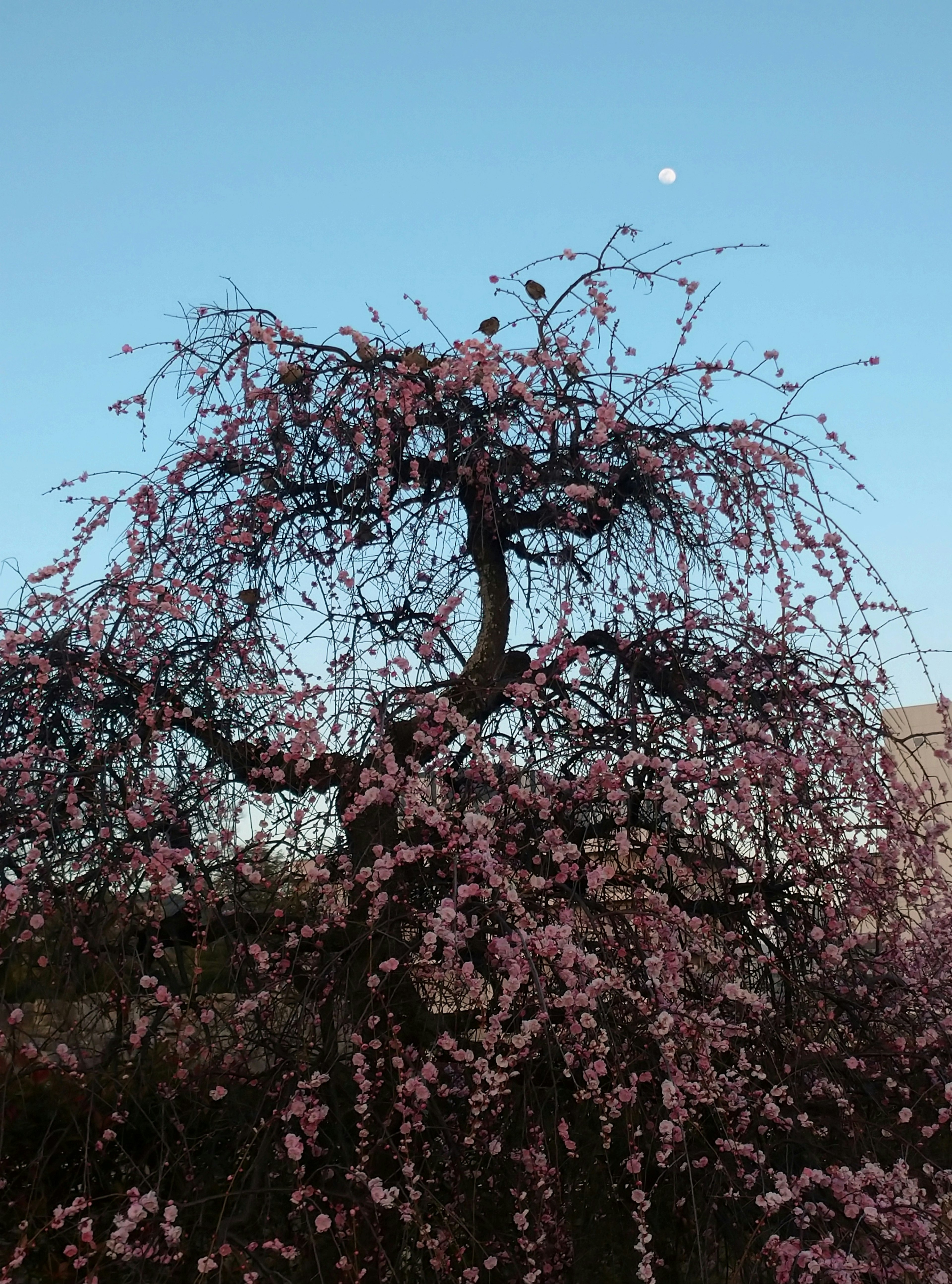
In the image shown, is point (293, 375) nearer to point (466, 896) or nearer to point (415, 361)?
point (415, 361)

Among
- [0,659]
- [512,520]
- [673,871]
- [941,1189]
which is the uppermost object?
[512,520]

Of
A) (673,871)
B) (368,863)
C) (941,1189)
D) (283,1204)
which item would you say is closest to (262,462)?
(368,863)

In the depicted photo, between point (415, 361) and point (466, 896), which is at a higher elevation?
point (415, 361)

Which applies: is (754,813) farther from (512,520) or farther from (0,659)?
(0,659)

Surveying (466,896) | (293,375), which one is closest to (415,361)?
(293,375)

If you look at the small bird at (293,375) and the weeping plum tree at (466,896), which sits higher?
the small bird at (293,375)

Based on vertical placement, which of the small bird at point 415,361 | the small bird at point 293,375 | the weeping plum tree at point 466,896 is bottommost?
the weeping plum tree at point 466,896

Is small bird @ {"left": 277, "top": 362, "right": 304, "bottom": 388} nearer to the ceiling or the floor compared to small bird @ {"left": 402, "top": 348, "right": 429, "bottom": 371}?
nearer to the ceiling

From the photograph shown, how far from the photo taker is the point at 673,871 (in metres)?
3.86

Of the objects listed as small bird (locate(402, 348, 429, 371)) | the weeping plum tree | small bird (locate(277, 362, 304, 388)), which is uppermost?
small bird (locate(277, 362, 304, 388))

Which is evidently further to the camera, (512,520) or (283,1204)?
(512,520)

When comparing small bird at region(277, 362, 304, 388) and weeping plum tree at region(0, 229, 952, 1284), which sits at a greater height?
small bird at region(277, 362, 304, 388)

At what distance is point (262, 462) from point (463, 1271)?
2996 mm

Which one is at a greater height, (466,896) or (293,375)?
(293,375)
